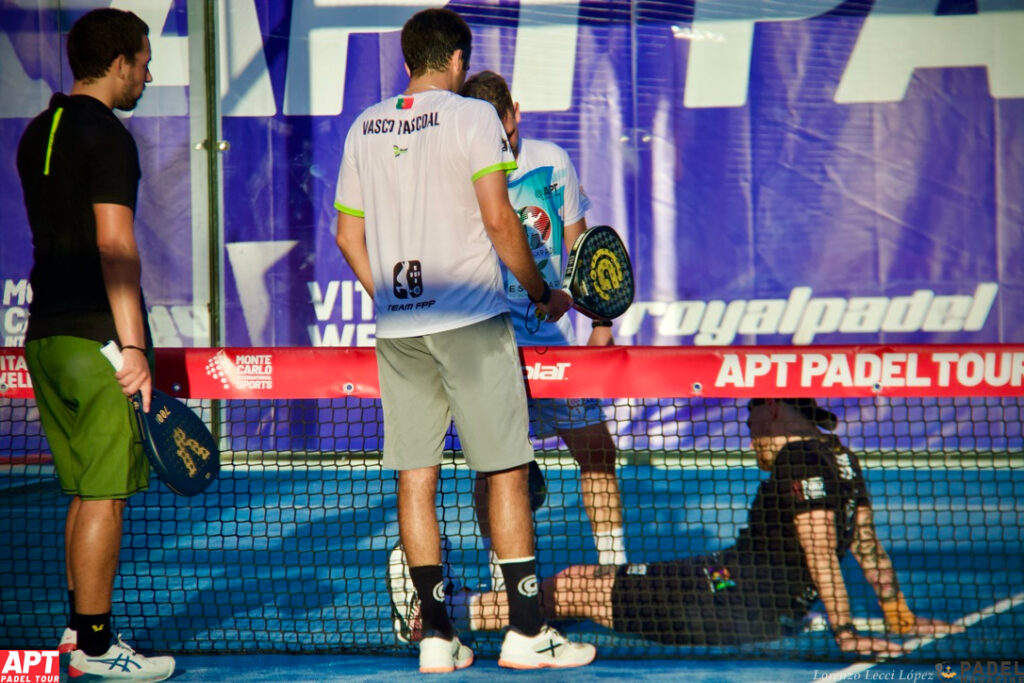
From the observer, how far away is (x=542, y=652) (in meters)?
3.33

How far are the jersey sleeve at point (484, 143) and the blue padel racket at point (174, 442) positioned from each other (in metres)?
1.23

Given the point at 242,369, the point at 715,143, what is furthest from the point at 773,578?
the point at 715,143

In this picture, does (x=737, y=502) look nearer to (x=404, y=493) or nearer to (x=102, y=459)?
(x=404, y=493)

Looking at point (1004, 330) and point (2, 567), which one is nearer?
point (2, 567)

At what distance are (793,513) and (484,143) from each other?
1.82 m

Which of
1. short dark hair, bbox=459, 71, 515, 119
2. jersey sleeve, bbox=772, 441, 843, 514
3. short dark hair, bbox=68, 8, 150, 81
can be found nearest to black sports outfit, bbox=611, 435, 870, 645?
jersey sleeve, bbox=772, 441, 843, 514

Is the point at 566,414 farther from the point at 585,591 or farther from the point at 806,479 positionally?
the point at 806,479

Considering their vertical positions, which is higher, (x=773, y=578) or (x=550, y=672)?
(x=773, y=578)

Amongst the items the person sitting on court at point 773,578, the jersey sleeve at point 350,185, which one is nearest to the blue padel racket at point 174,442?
the jersey sleeve at point 350,185

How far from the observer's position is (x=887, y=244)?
308 inches

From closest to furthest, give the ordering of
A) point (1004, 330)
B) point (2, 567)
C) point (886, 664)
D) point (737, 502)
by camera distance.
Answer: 1. point (886, 664)
2. point (2, 567)
3. point (737, 502)
4. point (1004, 330)

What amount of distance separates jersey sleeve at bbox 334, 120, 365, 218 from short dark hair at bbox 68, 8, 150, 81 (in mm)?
720

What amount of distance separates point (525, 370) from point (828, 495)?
1.24 m

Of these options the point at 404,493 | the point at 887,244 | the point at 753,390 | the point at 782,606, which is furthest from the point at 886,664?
the point at 887,244
